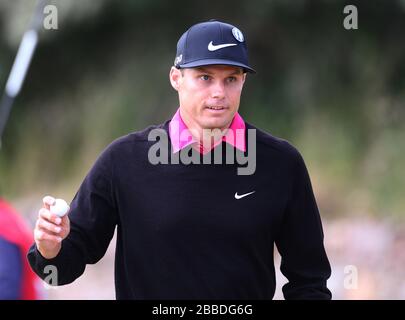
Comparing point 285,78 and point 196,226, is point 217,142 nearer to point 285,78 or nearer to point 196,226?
point 196,226

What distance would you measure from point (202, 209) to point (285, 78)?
863 cm

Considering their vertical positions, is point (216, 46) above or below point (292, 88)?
below

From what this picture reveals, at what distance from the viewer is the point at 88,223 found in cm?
357

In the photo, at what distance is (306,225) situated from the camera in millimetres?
3611

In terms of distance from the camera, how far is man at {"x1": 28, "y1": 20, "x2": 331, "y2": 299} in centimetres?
344

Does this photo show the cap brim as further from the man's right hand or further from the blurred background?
the blurred background

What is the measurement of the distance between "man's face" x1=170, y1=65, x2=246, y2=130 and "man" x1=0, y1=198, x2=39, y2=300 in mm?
1569

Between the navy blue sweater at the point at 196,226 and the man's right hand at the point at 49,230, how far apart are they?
9 cm

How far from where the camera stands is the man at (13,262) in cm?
470

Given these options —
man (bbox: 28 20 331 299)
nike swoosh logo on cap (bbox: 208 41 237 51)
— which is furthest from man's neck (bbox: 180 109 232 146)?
nike swoosh logo on cap (bbox: 208 41 237 51)

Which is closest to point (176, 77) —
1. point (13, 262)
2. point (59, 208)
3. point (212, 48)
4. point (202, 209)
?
point (212, 48)

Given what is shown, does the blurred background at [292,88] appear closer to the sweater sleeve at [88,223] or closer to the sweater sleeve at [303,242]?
the sweater sleeve at [303,242]
